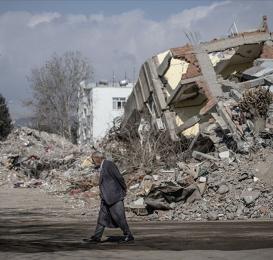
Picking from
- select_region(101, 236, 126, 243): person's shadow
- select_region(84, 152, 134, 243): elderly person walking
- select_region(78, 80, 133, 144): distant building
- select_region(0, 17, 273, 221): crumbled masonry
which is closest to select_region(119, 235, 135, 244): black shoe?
select_region(84, 152, 134, 243): elderly person walking

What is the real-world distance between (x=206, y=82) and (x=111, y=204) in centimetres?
1531

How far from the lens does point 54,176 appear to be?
103 ft

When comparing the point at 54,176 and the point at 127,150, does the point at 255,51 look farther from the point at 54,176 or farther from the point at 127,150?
the point at 54,176

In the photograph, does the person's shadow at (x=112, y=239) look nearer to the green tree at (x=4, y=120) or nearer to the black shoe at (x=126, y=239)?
the black shoe at (x=126, y=239)

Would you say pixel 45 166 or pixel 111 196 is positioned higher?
pixel 45 166

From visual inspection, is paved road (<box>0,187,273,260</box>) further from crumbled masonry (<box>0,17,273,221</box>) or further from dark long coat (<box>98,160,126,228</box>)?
crumbled masonry (<box>0,17,273,221</box>)

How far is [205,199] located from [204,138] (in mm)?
5855

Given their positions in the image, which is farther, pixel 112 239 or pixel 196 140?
pixel 196 140

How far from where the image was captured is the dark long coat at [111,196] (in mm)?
9680

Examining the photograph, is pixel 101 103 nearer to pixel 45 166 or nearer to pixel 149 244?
pixel 45 166

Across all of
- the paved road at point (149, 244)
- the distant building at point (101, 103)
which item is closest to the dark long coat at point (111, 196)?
the paved road at point (149, 244)

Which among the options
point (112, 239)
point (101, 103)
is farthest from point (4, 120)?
point (112, 239)

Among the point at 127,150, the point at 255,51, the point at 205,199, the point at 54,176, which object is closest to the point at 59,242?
the point at 205,199

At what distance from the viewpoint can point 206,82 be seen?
2427 cm
